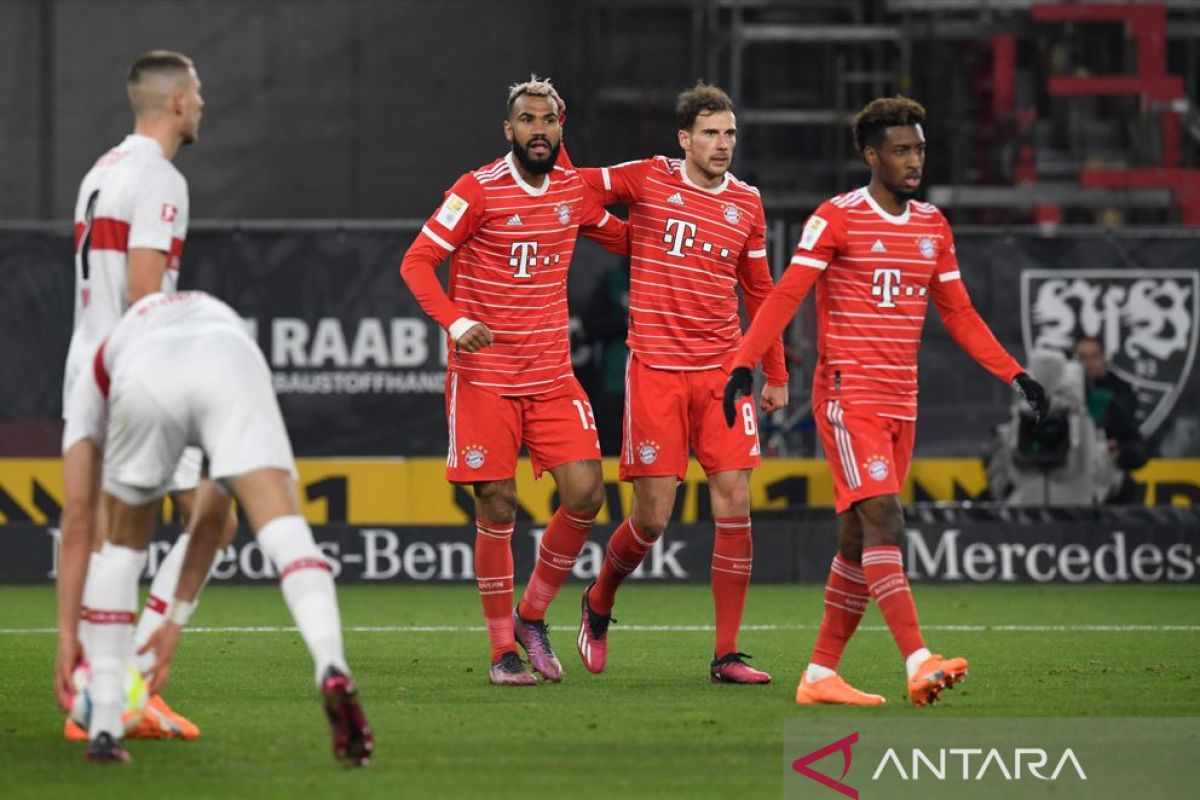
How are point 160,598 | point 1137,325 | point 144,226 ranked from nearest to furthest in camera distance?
1. point 144,226
2. point 160,598
3. point 1137,325

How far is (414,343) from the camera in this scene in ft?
48.7

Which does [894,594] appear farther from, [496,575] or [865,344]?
[496,575]

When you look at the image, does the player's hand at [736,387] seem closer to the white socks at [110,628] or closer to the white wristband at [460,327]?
the white wristband at [460,327]

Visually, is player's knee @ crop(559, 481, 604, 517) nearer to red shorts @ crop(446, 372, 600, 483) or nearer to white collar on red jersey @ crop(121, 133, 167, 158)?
red shorts @ crop(446, 372, 600, 483)

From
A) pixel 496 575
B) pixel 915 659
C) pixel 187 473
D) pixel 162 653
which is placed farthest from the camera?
pixel 496 575

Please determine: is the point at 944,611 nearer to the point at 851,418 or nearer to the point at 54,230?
the point at 851,418

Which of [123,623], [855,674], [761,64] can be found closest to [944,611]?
[855,674]

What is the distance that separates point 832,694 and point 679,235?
2.21 metres

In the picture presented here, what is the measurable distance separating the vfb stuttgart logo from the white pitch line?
4.04 m

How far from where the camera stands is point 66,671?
6098mm

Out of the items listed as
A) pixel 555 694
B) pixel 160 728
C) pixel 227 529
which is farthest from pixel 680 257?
Answer: pixel 160 728

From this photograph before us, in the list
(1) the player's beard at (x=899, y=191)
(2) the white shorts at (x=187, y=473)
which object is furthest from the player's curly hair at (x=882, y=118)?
(2) the white shorts at (x=187, y=473)

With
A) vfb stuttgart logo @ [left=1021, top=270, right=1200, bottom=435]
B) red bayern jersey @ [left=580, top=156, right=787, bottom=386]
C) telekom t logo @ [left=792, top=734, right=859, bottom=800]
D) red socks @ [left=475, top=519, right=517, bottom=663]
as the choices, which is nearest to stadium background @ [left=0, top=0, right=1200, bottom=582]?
vfb stuttgart logo @ [left=1021, top=270, right=1200, bottom=435]

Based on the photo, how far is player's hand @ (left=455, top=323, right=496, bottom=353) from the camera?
7.74m
